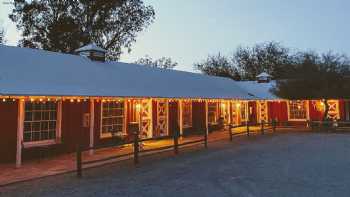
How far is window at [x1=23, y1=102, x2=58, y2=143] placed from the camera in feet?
35.6

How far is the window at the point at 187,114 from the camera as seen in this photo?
63.3ft

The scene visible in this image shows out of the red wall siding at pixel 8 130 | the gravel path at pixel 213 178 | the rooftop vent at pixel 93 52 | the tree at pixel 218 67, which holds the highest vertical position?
the tree at pixel 218 67

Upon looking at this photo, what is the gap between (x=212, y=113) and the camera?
22516mm

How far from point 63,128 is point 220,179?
280 inches

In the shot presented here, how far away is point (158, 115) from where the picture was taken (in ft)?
56.4

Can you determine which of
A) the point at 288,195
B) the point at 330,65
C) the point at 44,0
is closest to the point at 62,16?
the point at 44,0

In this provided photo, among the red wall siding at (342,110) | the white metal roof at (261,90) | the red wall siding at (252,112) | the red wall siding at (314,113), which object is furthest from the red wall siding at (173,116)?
the red wall siding at (342,110)

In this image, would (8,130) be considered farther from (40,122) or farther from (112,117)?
(112,117)

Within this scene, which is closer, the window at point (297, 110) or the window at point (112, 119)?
the window at point (112, 119)

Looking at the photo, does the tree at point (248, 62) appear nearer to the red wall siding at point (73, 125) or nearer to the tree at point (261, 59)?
the tree at point (261, 59)

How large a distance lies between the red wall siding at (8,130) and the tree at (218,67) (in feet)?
144

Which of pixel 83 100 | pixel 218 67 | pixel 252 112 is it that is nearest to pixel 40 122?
pixel 83 100

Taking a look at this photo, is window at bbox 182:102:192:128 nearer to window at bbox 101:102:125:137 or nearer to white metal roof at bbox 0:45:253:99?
white metal roof at bbox 0:45:253:99

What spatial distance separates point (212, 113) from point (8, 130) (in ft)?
48.7
